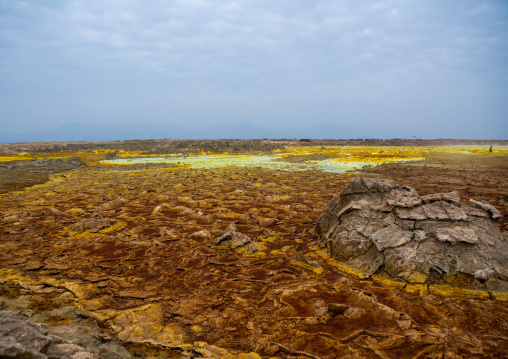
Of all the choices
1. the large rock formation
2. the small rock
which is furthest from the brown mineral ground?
the large rock formation

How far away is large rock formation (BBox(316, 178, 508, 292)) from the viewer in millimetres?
4199

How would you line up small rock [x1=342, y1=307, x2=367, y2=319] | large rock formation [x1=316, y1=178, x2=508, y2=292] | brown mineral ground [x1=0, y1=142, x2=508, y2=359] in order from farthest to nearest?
large rock formation [x1=316, y1=178, x2=508, y2=292] → small rock [x1=342, y1=307, x2=367, y2=319] → brown mineral ground [x1=0, y1=142, x2=508, y2=359]

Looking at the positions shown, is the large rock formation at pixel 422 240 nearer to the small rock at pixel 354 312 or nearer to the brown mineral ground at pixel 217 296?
the brown mineral ground at pixel 217 296

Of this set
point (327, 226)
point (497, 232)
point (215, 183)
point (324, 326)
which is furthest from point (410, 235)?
point (215, 183)

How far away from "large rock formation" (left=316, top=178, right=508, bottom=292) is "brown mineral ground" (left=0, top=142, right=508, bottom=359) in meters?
0.41

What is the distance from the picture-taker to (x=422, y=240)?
461 cm

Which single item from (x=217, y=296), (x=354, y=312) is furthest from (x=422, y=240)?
(x=217, y=296)

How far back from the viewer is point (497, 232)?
475 centimetres

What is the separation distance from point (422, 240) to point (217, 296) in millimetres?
3407

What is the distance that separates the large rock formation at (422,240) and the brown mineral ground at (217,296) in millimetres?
405

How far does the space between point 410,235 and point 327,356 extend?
2.81 metres

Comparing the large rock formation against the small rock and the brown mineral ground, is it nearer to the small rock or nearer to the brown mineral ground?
the brown mineral ground

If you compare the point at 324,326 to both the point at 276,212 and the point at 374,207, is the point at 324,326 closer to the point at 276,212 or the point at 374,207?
the point at 374,207

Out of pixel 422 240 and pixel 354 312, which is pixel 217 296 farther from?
pixel 422 240
